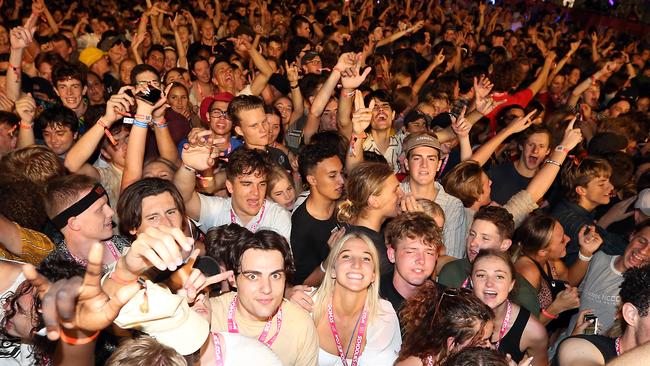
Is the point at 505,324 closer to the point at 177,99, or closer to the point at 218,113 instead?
the point at 218,113

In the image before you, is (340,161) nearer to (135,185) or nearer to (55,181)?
(135,185)

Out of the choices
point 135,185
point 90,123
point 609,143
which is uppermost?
point 609,143

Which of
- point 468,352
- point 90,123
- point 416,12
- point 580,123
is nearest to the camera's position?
point 468,352

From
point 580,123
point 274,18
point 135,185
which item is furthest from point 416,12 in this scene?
point 135,185

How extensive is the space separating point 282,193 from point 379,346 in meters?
1.48

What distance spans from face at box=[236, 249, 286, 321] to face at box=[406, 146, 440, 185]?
67.4 inches

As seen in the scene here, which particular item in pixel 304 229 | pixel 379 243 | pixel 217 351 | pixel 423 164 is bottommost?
pixel 304 229

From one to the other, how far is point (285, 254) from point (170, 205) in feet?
2.24

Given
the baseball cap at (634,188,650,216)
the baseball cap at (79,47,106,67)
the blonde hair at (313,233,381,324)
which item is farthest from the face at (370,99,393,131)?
the baseball cap at (79,47,106,67)

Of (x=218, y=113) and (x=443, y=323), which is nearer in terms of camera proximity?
(x=443, y=323)

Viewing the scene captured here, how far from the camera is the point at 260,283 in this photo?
267 centimetres

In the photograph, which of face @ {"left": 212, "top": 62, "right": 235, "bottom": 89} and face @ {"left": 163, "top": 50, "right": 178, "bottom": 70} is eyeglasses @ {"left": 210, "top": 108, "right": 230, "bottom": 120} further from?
face @ {"left": 163, "top": 50, "right": 178, "bottom": 70}

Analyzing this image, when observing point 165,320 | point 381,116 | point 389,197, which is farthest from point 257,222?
point 165,320

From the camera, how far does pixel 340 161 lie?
4.25 m
